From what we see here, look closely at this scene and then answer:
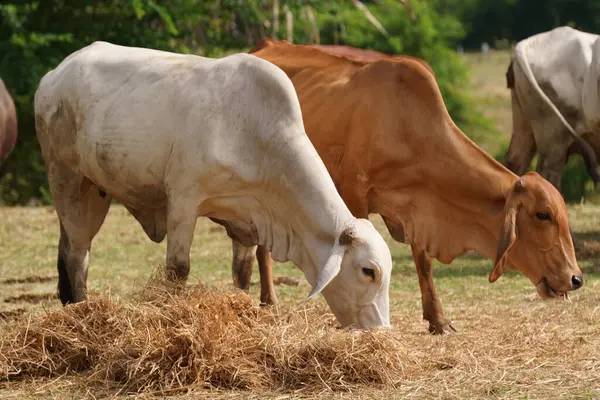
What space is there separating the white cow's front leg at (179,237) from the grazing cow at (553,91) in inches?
183

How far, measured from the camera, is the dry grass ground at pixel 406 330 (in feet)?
18.6

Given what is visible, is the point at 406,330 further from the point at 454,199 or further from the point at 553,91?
the point at 553,91

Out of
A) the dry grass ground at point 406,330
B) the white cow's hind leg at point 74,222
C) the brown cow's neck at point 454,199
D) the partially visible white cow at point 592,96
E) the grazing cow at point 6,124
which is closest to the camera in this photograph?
the dry grass ground at point 406,330

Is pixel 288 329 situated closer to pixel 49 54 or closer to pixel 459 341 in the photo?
pixel 459 341

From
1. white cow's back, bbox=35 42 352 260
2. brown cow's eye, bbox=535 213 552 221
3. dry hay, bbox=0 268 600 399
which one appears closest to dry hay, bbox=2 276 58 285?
white cow's back, bbox=35 42 352 260

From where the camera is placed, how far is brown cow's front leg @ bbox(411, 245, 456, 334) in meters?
7.43

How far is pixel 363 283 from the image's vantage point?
620 cm

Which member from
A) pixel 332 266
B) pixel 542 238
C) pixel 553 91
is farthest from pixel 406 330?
pixel 553 91

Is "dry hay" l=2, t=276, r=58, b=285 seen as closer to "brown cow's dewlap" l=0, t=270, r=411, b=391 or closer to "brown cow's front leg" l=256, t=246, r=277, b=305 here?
"brown cow's front leg" l=256, t=246, r=277, b=305

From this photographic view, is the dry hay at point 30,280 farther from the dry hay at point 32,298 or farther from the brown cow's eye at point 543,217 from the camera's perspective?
the brown cow's eye at point 543,217

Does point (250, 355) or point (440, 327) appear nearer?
point (250, 355)

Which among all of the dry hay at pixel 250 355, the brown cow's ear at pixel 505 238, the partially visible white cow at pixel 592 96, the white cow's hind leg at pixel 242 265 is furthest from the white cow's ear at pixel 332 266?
the partially visible white cow at pixel 592 96

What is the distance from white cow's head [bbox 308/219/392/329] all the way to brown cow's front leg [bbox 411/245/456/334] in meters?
1.21

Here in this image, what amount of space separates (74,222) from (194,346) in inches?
81.5
